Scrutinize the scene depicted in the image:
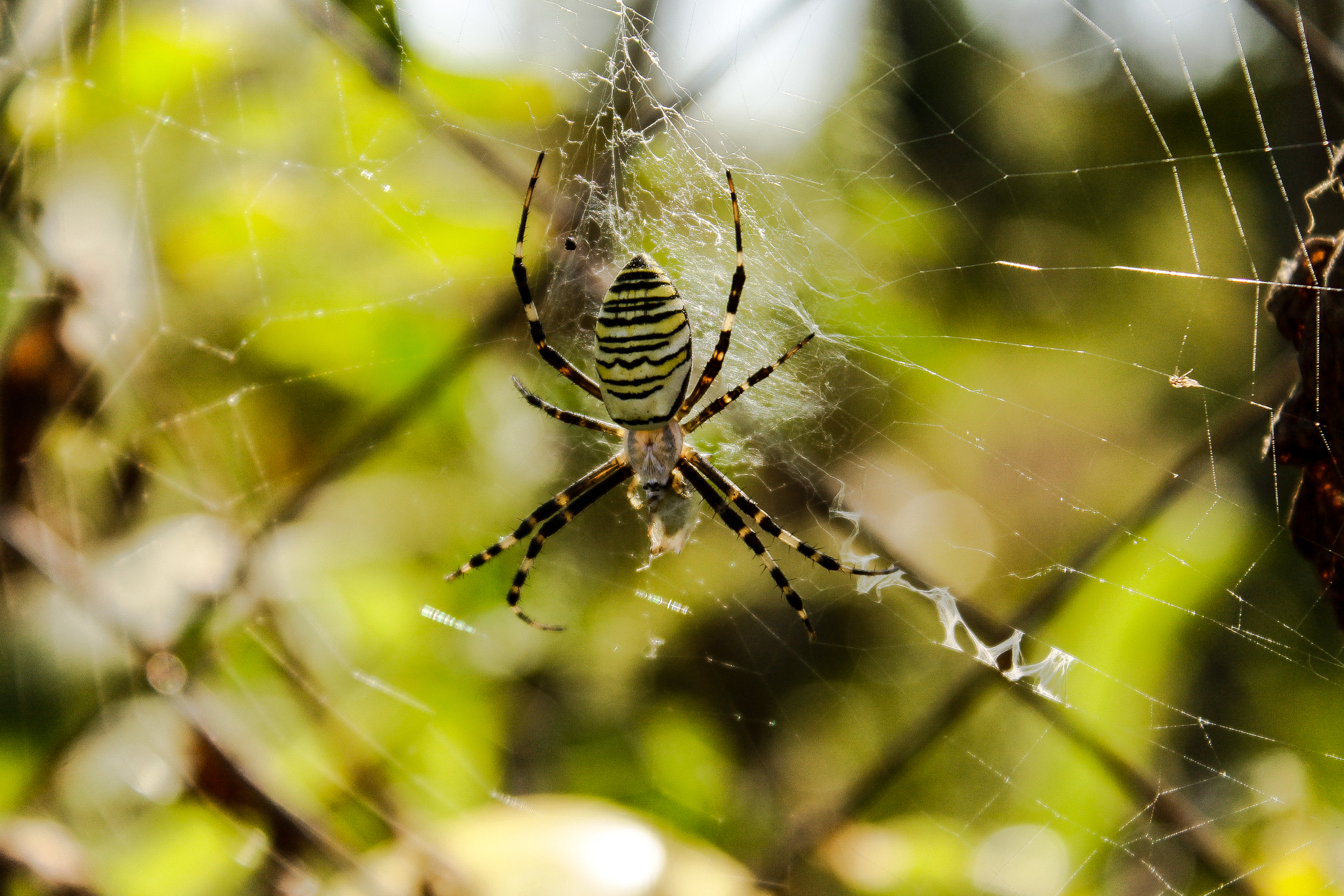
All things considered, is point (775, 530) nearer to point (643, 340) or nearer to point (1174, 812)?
point (643, 340)

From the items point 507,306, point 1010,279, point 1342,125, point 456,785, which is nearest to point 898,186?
point 1010,279

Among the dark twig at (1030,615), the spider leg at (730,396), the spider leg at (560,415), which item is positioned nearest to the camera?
the dark twig at (1030,615)

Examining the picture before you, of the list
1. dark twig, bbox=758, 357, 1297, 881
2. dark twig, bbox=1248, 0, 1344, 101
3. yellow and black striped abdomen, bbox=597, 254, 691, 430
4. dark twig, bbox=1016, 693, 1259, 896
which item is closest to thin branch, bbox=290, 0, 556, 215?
yellow and black striped abdomen, bbox=597, 254, 691, 430

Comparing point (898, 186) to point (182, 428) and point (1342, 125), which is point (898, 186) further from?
point (182, 428)

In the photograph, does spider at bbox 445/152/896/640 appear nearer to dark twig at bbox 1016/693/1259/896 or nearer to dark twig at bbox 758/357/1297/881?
dark twig at bbox 758/357/1297/881

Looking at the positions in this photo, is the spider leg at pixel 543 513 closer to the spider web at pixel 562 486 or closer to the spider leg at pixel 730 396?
the spider web at pixel 562 486

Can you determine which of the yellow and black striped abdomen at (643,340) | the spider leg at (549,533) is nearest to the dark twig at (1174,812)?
the yellow and black striped abdomen at (643,340)
